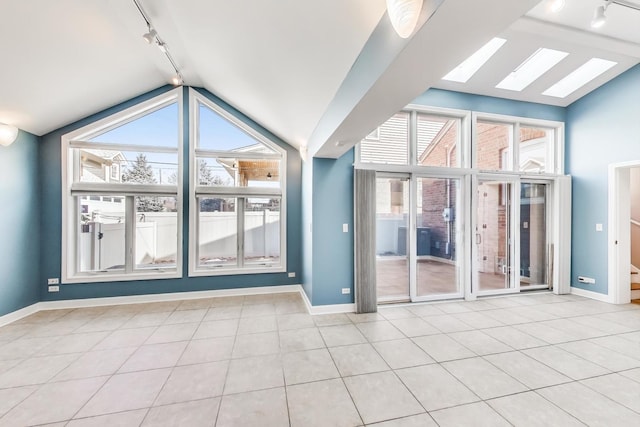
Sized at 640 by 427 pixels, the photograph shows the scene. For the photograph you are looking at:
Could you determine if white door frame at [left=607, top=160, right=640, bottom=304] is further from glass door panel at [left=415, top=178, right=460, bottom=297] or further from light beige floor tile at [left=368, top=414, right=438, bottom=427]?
light beige floor tile at [left=368, top=414, right=438, bottom=427]

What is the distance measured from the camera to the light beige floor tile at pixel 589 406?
1820mm

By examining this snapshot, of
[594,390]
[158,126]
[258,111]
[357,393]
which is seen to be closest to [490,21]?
[357,393]

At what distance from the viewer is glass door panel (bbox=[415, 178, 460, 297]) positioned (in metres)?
4.32

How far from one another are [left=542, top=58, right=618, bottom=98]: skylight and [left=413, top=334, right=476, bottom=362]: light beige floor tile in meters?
4.61

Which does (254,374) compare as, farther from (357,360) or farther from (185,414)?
(357,360)

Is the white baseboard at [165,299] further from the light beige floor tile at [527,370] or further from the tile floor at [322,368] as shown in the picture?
the light beige floor tile at [527,370]

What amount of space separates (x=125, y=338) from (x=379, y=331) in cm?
306

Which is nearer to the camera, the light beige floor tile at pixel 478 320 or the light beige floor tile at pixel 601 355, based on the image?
the light beige floor tile at pixel 601 355

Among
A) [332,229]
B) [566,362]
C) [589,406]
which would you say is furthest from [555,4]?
[589,406]

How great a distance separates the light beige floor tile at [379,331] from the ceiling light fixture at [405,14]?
9.74 feet

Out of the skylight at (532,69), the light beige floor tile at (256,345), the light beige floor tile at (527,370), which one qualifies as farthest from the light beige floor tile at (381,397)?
the skylight at (532,69)

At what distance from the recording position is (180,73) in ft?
13.4

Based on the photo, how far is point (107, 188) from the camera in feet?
13.9

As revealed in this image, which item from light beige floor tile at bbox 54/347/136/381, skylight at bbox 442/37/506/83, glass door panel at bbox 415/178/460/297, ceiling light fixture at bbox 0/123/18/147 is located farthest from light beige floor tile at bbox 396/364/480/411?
ceiling light fixture at bbox 0/123/18/147
